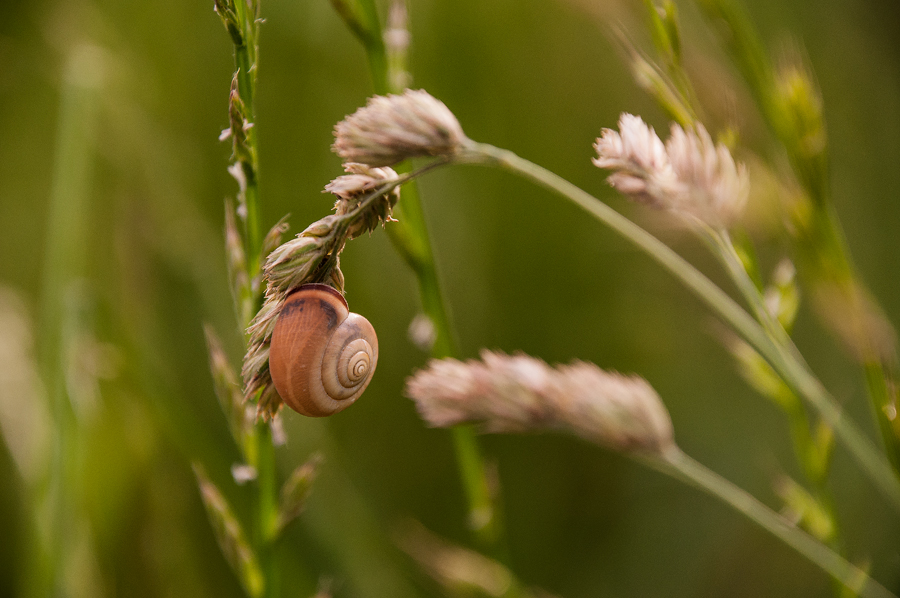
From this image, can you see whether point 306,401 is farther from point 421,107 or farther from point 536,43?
point 536,43

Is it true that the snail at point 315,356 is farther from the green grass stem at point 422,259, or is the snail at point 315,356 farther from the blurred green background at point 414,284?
the blurred green background at point 414,284

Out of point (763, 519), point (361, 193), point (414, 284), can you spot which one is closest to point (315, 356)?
point (361, 193)

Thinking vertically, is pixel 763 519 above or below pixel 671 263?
below

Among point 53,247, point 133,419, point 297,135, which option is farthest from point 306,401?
point 297,135

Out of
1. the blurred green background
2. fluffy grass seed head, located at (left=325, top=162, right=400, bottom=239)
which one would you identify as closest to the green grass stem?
fluffy grass seed head, located at (left=325, top=162, right=400, bottom=239)

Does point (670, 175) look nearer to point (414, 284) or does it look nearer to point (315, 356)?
point (315, 356)

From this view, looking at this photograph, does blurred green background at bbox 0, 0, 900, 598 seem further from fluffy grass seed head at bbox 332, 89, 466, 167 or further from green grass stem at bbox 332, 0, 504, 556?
fluffy grass seed head at bbox 332, 89, 466, 167

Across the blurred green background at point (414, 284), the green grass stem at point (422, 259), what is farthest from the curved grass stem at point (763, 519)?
the blurred green background at point (414, 284)
